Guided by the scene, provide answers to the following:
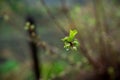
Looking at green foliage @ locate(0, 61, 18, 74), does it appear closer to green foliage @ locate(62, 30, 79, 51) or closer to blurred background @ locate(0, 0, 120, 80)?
blurred background @ locate(0, 0, 120, 80)

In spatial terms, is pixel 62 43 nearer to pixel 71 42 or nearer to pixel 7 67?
pixel 7 67

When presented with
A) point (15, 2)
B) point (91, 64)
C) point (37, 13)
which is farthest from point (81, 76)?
point (37, 13)

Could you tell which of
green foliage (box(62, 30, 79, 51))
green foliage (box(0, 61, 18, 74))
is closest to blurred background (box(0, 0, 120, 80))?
green foliage (box(0, 61, 18, 74))

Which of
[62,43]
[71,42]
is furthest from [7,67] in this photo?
[71,42]

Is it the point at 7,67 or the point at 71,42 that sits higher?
the point at 7,67

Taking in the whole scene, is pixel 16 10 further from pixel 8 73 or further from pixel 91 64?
pixel 91 64

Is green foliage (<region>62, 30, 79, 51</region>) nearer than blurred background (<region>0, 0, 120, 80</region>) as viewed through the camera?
Yes

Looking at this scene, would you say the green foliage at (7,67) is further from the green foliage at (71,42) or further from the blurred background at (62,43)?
the green foliage at (71,42)

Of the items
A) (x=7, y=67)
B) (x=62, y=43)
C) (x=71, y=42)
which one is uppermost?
(x=7, y=67)

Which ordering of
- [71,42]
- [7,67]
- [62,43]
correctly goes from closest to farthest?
[71,42] → [62,43] → [7,67]
